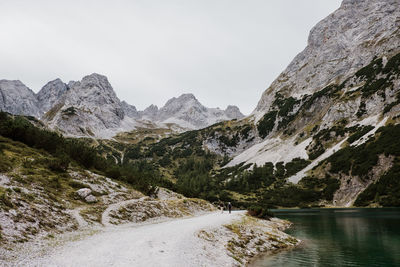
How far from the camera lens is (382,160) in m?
135

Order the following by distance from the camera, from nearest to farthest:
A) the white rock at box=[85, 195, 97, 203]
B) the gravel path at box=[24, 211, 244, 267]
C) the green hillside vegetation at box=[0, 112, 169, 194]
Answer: the gravel path at box=[24, 211, 244, 267], the white rock at box=[85, 195, 97, 203], the green hillside vegetation at box=[0, 112, 169, 194]

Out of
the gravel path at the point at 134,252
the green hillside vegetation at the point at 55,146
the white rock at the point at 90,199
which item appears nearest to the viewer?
the gravel path at the point at 134,252

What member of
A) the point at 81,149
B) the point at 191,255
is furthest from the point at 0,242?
the point at 81,149

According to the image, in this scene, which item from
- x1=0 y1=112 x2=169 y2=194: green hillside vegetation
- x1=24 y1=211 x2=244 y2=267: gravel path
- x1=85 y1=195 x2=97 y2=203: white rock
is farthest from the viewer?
x1=0 y1=112 x2=169 y2=194: green hillside vegetation

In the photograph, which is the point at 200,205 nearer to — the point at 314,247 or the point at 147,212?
the point at 147,212

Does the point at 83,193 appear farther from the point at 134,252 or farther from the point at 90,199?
the point at 134,252

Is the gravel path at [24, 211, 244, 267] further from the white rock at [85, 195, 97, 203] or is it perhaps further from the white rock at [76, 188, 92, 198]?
the white rock at [76, 188, 92, 198]

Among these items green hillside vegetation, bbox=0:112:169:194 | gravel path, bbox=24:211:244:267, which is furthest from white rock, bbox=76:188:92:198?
green hillside vegetation, bbox=0:112:169:194

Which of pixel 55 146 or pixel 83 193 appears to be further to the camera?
pixel 55 146

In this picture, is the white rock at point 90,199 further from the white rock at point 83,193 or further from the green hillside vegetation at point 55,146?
the green hillside vegetation at point 55,146

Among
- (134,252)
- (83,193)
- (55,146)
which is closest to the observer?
(134,252)

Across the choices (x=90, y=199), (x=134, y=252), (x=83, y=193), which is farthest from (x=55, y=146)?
(x=134, y=252)

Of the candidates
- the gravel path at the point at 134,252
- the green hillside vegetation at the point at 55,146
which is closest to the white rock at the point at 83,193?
the gravel path at the point at 134,252

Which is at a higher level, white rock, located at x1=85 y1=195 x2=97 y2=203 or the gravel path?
white rock, located at x1=85 y1=195 x2=97 y2=203
